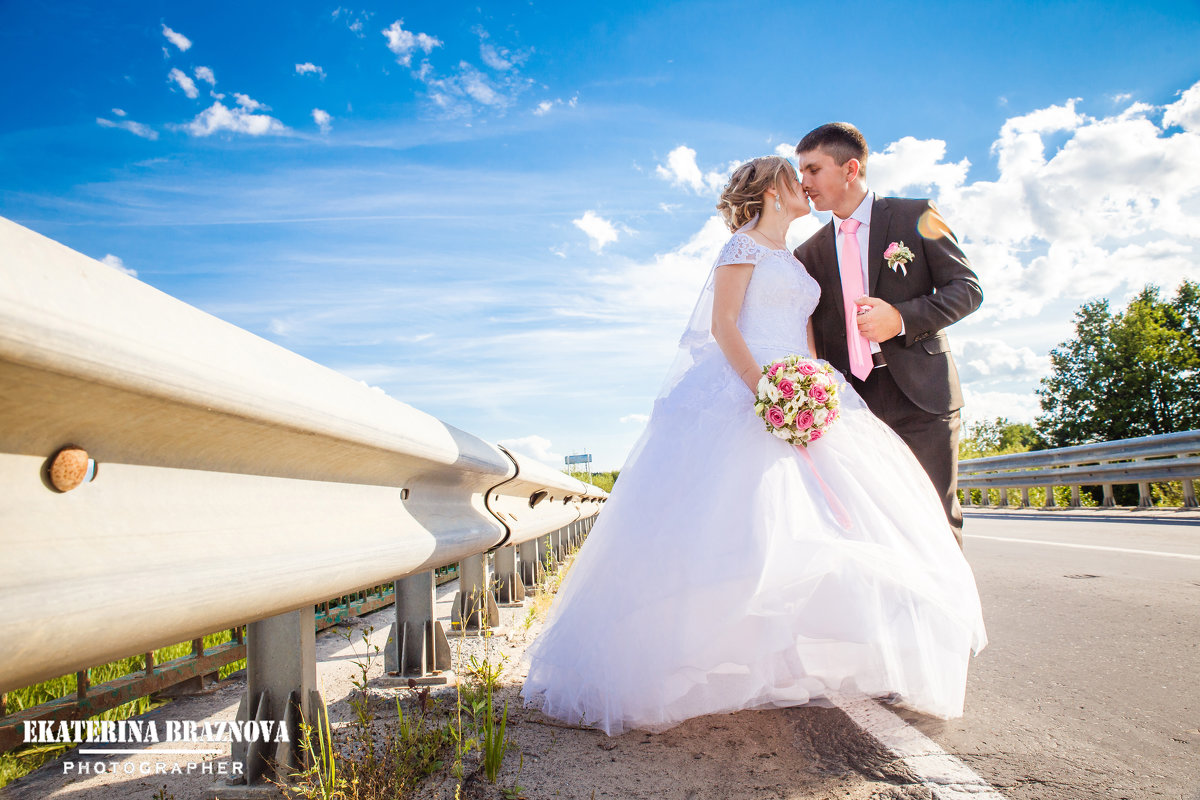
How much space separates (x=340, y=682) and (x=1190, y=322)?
55.4m

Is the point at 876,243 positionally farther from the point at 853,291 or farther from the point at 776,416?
the point at 776,416

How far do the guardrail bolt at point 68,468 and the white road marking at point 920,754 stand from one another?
2.22 m

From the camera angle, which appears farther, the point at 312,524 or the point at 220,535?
the point at 312,524

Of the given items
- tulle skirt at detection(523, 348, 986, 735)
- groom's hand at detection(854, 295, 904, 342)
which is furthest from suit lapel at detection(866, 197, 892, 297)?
tulle skirt at detection(523, 348, 986, 735)

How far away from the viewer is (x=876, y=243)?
416 centimetres

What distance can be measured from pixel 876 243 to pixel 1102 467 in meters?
12.7

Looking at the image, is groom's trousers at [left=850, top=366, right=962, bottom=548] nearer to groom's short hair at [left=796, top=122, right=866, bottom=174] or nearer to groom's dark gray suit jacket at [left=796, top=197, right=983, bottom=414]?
groom's dark gray suit jacket at [left=796, top=197, right=983, bottom=414]

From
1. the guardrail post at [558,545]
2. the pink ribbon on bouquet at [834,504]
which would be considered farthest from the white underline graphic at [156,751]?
the guardrail post at [558,545]

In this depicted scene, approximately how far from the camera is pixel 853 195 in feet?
14.1

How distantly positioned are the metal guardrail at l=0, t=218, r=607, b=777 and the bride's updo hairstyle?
289 centimetres

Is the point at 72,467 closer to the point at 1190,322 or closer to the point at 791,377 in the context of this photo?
the point at 791,377

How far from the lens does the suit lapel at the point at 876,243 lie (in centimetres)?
414

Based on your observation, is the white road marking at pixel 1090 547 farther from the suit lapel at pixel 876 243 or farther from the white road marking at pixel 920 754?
the white road marking at pixel 920 754

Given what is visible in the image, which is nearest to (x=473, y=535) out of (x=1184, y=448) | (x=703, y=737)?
(x=703, y=737)
